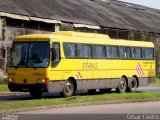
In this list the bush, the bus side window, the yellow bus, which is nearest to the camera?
the yellow bus

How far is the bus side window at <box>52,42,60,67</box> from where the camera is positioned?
963 inches

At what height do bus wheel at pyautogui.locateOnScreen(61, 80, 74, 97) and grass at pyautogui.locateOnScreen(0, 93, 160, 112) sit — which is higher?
bus wheel at pyautogui.locateOnScreen(61, 80, 74, 97)

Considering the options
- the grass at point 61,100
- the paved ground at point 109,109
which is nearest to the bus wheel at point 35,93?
the grass at point 61,100

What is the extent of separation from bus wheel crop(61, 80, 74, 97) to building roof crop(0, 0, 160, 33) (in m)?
10.6

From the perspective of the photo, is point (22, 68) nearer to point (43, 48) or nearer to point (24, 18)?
point (43, 48)

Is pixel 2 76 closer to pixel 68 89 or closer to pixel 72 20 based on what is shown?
pixel 72 20

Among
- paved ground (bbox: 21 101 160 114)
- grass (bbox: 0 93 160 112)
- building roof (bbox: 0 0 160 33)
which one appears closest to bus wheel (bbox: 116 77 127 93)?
grass (bbox: 0 93 160 112)

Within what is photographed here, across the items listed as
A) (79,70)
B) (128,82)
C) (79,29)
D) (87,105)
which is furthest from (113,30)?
(87,105)

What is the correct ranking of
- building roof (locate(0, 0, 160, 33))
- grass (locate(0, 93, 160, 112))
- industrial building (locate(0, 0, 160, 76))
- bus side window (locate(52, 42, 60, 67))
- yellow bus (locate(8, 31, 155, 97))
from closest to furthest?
1. grass (locate(0, 93, 160, 112))
2. yellow bus (locate(8, 31, 155, 97))
3. bus side window (locate(52, 42, 60, 67))
4. industrial building (locate(0, 0, 160, 76))
5. building roof (locate(0, 0, 160, 33))

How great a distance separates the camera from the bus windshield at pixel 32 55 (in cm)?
2425

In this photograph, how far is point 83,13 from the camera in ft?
153

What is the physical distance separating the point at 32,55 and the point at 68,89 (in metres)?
2.43

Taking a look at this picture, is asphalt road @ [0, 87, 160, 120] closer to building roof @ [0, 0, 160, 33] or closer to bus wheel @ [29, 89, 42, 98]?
bus wheel @ [29, 89, 42, 98]

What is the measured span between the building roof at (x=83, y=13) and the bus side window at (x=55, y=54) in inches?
418
